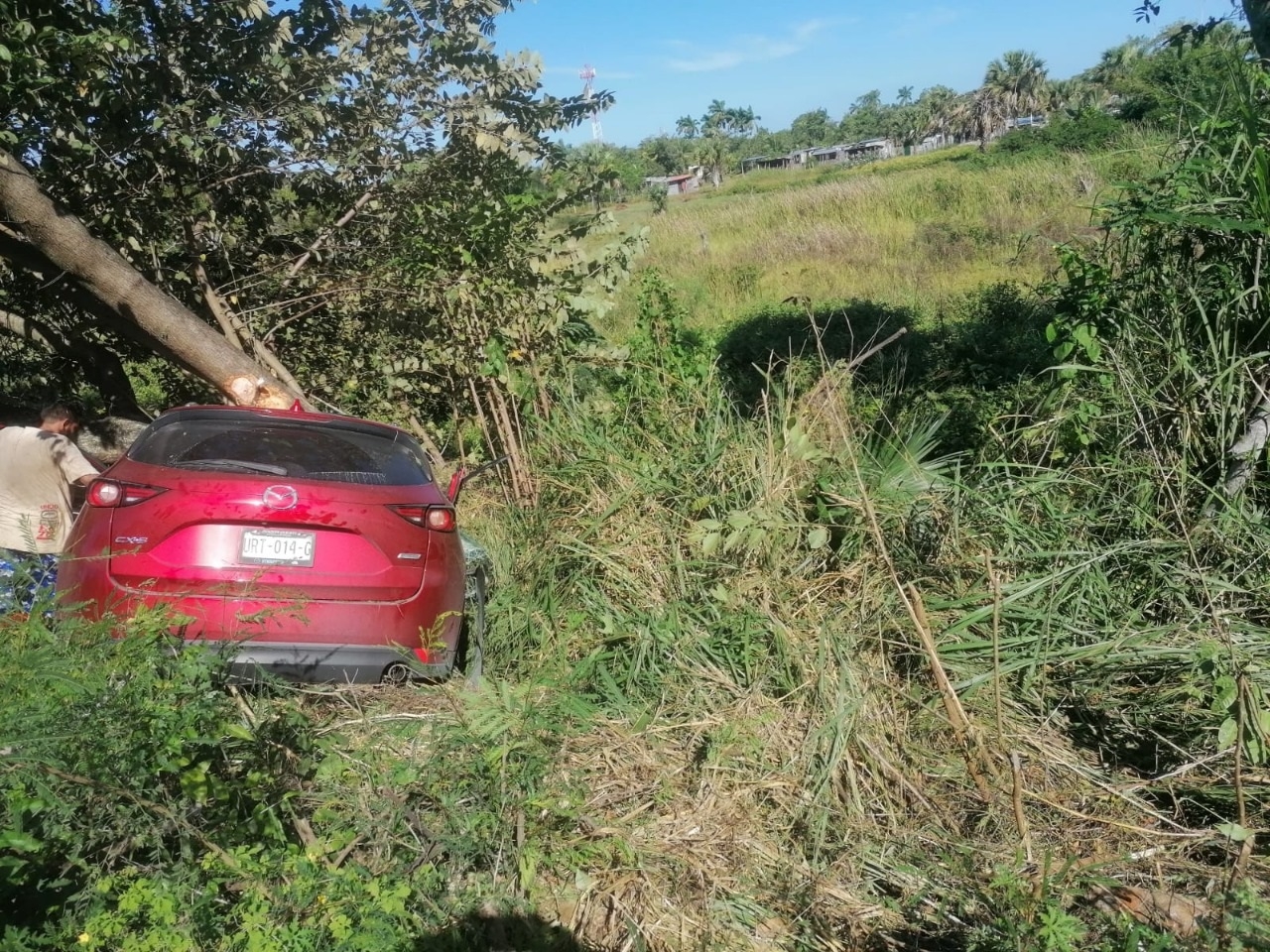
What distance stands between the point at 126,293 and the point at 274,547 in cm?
370

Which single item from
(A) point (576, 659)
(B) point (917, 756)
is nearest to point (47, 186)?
(A) point (576, 659)

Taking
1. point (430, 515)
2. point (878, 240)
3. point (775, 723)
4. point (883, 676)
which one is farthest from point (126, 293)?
point (878, 240)

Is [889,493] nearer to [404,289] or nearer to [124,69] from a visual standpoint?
[404,289]

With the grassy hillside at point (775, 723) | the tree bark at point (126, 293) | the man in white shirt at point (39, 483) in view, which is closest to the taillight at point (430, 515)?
the grassy hillside at point (775, 723)

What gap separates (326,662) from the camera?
4.24 meters

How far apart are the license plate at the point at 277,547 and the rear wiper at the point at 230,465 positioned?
0.28 metres

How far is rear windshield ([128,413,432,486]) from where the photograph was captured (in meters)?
4.39

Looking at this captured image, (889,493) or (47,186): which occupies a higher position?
(47,186)

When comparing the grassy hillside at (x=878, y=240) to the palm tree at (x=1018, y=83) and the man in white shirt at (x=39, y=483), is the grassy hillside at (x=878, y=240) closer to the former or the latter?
the man in white shirt at (x=39, y=483)

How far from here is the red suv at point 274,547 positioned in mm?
4156

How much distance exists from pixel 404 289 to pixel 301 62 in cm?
193

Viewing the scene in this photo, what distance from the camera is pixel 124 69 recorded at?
23.4 ft

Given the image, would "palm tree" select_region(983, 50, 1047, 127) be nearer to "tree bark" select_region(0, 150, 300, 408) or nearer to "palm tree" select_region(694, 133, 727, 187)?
"palm tree" select_region(694, 133, 727, 187)

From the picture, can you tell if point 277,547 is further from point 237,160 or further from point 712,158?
point 712,158
